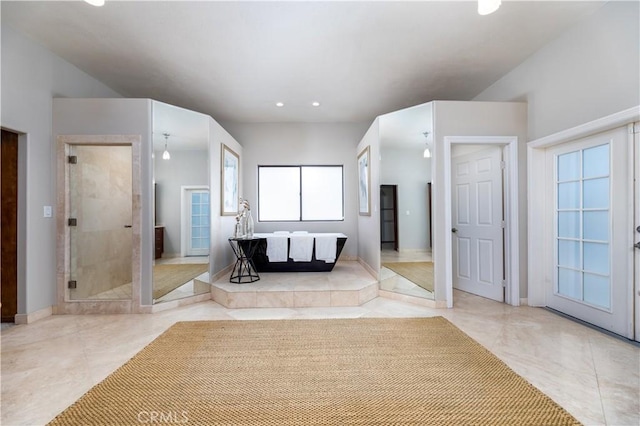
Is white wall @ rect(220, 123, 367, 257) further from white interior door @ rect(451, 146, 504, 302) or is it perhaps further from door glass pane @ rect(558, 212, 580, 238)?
door glass pane @ rect(558, 212, 580, 238)

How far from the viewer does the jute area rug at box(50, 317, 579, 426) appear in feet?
5.19

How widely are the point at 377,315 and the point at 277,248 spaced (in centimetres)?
190

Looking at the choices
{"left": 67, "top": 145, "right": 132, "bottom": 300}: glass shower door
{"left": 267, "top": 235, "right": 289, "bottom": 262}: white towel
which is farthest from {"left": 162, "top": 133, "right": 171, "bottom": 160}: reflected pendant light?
{"left": 267, "top": 235, "right": 289, "bottom": 262}: white towel

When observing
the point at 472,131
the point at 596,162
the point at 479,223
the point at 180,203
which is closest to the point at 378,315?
the point at 479,223

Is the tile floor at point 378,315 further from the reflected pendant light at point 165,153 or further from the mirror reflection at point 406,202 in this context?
the reflected pendant light at point 165,153

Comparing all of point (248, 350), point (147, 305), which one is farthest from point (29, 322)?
point (248, 350)

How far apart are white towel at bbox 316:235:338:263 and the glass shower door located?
2.53m

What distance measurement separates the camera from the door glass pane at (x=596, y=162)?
2.74m

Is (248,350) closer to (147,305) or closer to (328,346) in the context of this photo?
(328,346)

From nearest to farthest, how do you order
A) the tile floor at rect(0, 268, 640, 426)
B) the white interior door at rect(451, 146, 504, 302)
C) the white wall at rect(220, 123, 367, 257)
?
the tile floor at rect(0, 268, 640, 426) < the white interior door at rect(451, 146, 504, 302) < the white wall at rect(220, 123, 367, 257)

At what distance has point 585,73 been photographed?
9.02 feet

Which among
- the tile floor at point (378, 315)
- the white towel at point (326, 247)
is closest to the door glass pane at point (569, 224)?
the tile floor at point (378, 315)

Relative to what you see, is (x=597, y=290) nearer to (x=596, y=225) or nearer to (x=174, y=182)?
(x=596, y=225)

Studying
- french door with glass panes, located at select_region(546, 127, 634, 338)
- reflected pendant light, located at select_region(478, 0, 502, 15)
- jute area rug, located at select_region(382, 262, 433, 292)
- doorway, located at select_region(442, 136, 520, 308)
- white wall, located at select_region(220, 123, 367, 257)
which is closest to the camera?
reflected pendant light, located at select_region(478, 0, 502, 15)
